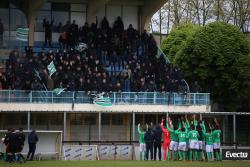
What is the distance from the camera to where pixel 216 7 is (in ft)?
248

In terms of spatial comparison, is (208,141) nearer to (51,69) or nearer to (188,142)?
(188,142)

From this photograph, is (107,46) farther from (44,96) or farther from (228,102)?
(228,102)

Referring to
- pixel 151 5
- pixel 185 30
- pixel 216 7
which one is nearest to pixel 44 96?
pixel 151 5

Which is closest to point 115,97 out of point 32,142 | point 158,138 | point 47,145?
point 47,145

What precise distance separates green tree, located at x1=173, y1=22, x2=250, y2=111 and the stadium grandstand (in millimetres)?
5499

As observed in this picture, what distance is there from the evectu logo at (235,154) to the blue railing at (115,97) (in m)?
9.17

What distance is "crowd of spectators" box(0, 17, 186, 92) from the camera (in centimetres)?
4338

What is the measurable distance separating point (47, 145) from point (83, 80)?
25.3 ft

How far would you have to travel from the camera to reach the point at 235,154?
35750mm

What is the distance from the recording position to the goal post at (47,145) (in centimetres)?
3656

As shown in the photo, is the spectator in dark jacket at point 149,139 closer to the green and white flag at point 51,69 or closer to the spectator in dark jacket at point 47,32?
the green and white flag at point 51,69

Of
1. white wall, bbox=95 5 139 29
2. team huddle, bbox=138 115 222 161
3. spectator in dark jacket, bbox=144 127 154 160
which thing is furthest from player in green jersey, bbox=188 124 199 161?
white wall, bbox=95 5 139 29

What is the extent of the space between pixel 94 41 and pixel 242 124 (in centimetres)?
1237

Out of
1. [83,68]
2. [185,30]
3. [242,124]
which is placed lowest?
[242,124]
